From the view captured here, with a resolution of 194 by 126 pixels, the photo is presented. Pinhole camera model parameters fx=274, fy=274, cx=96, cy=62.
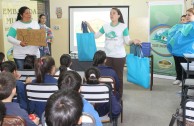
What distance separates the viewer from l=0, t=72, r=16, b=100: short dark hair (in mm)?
1812

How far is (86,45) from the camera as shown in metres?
5.05

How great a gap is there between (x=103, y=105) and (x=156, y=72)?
12.7ft

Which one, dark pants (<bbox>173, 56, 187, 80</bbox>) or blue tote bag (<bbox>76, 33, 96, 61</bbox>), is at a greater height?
blue tote bag (<bbox>76, 33, 96, 61</bbox>)

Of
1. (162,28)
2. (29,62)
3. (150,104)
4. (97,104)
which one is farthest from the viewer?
(162,28)

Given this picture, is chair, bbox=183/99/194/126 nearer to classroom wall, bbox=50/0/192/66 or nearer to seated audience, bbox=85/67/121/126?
seated audience, bbox=85/67/121/126

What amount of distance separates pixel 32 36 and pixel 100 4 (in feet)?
11.9

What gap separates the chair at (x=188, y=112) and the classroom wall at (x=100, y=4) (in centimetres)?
477

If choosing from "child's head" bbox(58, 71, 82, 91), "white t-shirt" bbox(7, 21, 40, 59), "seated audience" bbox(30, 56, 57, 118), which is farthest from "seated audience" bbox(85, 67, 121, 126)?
"white t-shirt" bbox(7, 21, 40, 59)

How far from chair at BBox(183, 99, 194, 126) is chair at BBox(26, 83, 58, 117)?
110cm

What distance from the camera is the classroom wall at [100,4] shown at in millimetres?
6879

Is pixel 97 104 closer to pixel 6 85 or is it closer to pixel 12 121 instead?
pixel 6 85

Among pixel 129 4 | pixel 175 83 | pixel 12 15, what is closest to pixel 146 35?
pixel 129 4

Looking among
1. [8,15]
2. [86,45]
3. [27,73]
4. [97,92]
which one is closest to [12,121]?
[97,92]

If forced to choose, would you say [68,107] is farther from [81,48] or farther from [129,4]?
[129,4]
